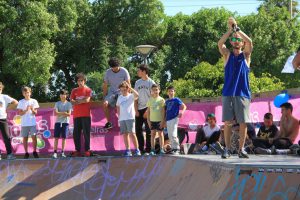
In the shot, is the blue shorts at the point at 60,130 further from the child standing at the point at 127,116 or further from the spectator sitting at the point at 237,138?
the spectator sitting at the point at 237,138

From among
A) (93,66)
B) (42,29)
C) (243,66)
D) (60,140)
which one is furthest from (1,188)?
(93,66)

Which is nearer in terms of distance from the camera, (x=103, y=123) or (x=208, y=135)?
(x=208, y=135)

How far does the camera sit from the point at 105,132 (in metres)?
12.0

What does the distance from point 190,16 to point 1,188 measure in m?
31.5

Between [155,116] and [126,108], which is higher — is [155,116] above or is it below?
below

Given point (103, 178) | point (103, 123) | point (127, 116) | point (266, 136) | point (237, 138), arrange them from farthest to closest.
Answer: point (103, 123) < point (237, 138) < point (266, 136) < point (127, 116) < point (103, 178)

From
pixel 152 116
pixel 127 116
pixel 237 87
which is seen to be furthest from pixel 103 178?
pixel 237 87

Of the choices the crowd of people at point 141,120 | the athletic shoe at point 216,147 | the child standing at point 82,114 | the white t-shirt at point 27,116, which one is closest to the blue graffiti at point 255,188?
the crowd of people at point 141,120

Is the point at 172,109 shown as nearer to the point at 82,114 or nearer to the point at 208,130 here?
the point at 208,130

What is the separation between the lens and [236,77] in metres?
7.68

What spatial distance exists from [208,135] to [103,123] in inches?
93.5

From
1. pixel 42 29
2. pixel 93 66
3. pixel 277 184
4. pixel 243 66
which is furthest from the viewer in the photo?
pixel 93 66

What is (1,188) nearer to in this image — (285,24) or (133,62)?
(133,62)

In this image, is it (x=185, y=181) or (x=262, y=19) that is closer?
(x=185, y=181)
